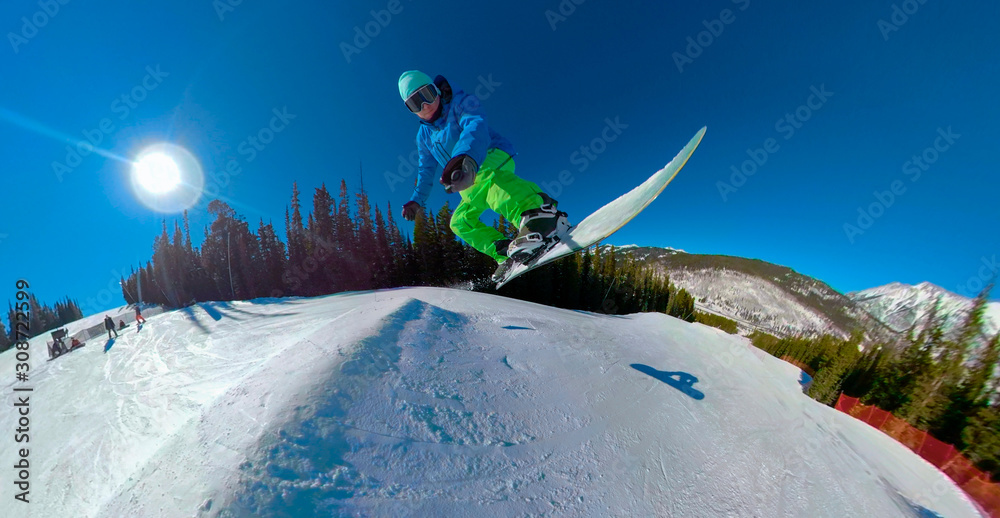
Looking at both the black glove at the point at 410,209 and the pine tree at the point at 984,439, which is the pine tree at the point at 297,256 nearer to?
the black glove at the point at 410,209

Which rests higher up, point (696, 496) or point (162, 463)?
point (162, 463)

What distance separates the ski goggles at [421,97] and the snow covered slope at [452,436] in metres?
2.79

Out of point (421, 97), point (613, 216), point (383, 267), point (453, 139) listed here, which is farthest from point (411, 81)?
point (383, 267)

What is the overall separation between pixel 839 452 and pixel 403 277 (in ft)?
81.7

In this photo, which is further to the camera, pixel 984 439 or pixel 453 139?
pixel 984 439

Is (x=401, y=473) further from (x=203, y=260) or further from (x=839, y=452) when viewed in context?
(x=203, y=260)

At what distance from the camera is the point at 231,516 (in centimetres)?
132

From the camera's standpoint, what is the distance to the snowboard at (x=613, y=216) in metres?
3.89

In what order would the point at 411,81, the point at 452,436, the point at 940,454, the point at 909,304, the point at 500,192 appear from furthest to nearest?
the point at 909,304 → the point at 940,454 → the point at 500,192 → the point at 411,81 → the point at 452,436

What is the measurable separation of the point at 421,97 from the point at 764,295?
100848mm

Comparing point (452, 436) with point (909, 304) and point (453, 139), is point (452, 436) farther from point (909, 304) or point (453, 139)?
point (909, 304)

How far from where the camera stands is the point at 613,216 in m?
4.18

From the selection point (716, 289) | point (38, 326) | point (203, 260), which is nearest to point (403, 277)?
point (203, 260)

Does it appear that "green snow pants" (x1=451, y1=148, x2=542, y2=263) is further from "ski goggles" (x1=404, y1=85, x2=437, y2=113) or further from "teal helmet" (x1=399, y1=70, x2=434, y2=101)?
"teal helmet" (x1=399, y1=70, x2=434, y2=101)
